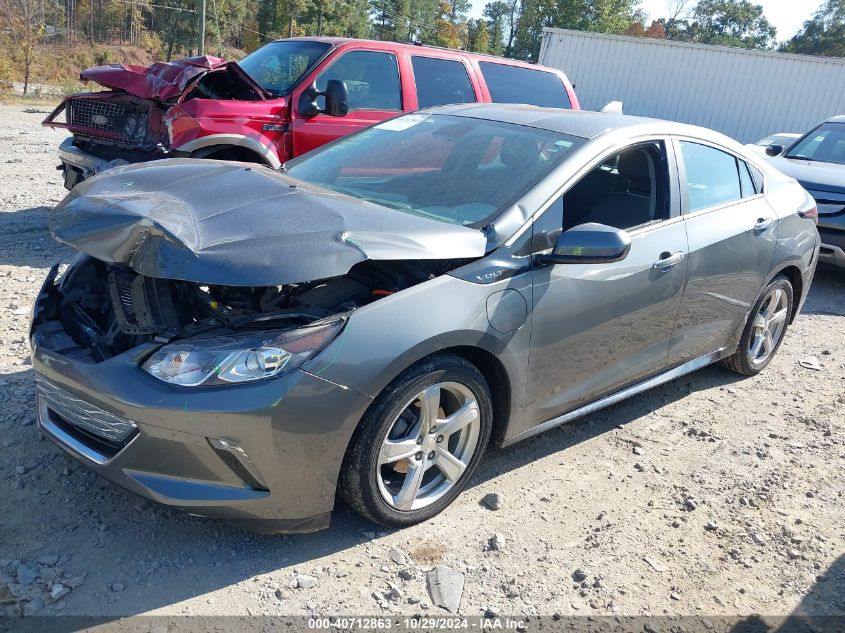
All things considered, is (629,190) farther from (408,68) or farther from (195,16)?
(195,16)

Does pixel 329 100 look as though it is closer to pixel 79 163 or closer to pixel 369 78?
pixel 369 78

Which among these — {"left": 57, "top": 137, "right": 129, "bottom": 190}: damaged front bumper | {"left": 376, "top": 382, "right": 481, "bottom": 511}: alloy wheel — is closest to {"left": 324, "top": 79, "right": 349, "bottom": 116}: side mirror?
{"left": 57, "top": 137, "right": 129, "bottom": 190}: damaged front bumper

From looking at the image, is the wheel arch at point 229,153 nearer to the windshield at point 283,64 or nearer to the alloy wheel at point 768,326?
the windshield at point 283,64

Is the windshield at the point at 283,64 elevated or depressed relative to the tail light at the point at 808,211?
elevated

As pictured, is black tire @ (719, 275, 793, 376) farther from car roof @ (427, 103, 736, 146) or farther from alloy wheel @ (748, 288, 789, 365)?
car roof @ (427, 103, 736, 146)

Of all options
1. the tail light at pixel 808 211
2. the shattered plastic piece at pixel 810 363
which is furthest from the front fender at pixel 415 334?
the shattered plastic piece at pixel 810 363

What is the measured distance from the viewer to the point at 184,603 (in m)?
2.54

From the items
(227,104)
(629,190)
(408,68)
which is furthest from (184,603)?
(408,68)

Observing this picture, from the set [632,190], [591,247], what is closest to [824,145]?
[632,190]

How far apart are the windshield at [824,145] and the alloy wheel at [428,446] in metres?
7.86

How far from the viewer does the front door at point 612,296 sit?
3.29 m

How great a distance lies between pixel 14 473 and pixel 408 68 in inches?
214

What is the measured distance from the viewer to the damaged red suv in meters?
6.11

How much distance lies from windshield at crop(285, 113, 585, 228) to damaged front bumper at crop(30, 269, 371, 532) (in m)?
1.19
